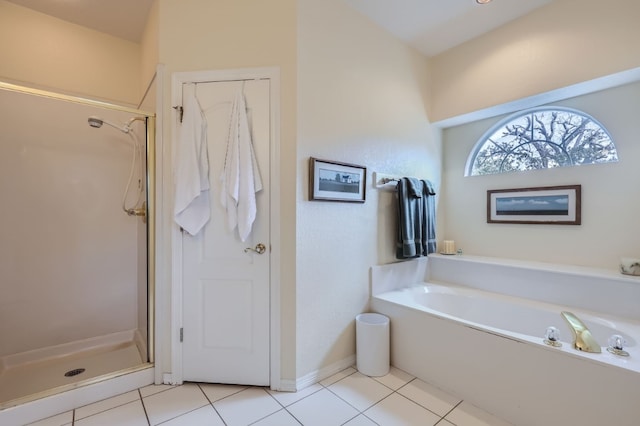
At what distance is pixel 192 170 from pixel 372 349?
1794 millimetres

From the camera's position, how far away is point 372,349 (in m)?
2.02

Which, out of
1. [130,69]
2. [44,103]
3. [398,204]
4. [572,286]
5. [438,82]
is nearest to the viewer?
[572,286]

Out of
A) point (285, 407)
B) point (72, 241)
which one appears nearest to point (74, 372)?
point (72, 241)

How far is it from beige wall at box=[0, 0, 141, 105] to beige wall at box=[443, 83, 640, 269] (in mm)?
3495

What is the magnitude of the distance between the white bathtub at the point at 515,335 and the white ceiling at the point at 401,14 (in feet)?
6.84

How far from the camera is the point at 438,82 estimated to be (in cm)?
284

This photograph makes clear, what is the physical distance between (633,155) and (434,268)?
172 cm

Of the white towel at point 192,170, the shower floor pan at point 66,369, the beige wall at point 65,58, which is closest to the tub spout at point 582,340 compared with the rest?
the white towel at point 192,170

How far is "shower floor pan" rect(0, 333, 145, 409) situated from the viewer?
180 cm

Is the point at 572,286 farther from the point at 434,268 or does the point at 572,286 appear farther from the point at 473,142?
the point at 473,142

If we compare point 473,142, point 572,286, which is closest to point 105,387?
point 572,286

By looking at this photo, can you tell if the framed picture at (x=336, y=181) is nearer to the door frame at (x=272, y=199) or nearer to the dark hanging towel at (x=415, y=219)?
the door frame at (x=272, y=199)

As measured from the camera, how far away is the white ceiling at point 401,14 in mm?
2113

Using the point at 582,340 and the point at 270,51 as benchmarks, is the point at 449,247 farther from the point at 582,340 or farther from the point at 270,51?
the point at 270,51
